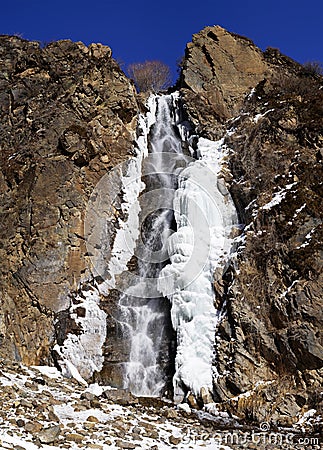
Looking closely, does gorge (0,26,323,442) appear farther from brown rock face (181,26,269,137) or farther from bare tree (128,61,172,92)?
bare tree (128,61,172,92)

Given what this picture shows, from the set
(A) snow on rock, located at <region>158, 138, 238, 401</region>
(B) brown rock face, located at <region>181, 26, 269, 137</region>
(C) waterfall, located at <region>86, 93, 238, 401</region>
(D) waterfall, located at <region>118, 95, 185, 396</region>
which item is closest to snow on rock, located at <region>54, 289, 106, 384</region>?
(C) waterfall, located at <region>86, 93, 238, 401</region>

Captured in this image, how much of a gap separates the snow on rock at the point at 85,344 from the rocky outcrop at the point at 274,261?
364cm

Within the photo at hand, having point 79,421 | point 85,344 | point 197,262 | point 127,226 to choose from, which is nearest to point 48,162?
point 127,226

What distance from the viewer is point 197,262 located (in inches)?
605

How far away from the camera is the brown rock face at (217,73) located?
22273 mm

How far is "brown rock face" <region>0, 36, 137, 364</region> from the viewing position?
14.4 metres

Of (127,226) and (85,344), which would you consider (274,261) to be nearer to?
(85,344)

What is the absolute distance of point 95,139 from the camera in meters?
19.1

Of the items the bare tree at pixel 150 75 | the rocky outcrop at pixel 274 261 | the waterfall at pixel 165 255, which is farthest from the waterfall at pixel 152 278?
the bare tree at pixel 150 75

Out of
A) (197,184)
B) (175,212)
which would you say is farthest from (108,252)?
(197,184)

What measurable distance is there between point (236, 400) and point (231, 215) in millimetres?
6593

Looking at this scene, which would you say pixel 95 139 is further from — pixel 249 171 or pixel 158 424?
pixel 158 424

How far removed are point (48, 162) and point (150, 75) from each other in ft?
69.4

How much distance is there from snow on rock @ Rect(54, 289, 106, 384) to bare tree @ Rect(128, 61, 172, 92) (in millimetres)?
23579
